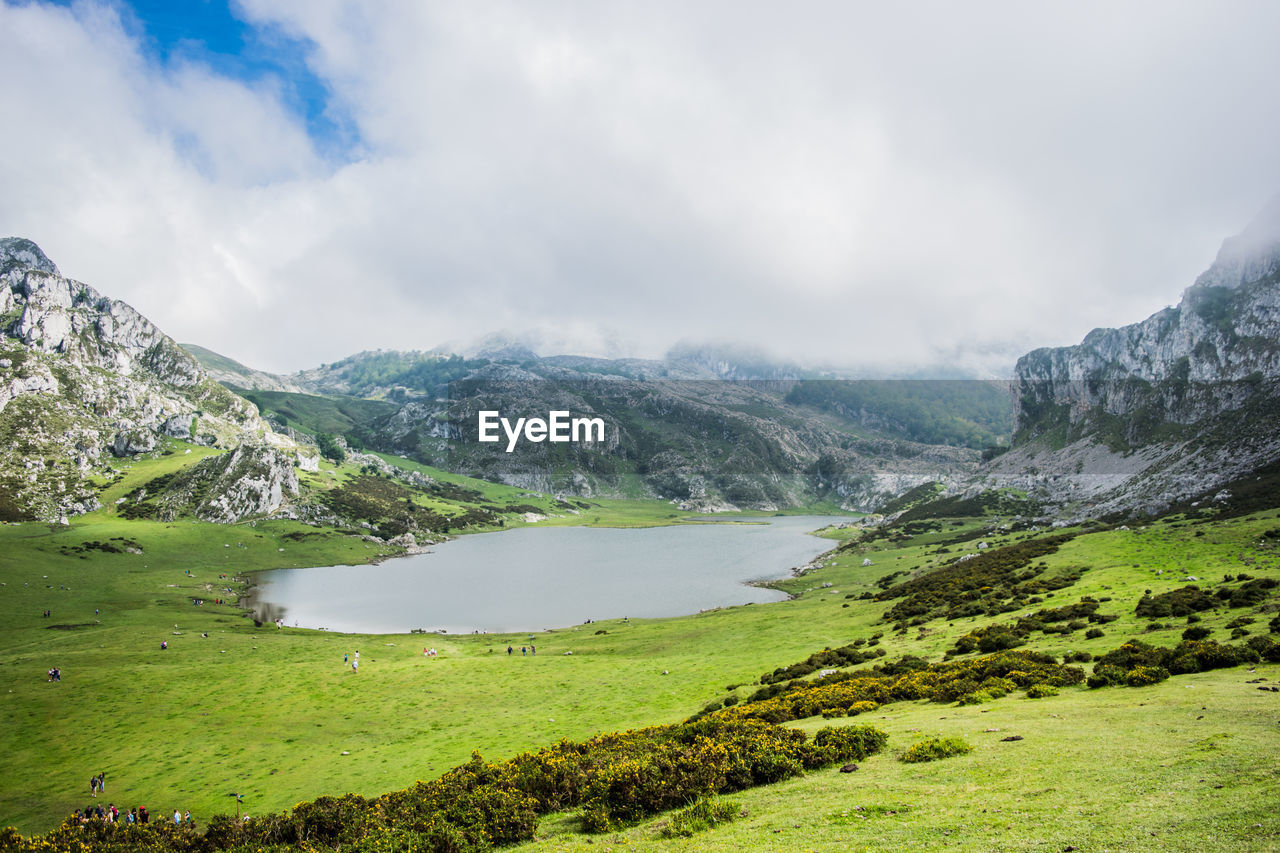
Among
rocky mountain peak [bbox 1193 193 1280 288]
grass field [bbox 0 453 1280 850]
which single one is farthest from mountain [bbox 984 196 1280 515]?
grass field [bbox 0 453 1280 850]

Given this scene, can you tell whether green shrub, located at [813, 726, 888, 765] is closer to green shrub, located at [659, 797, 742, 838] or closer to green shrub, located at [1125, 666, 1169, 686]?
green shrub, located at [659, 797, 742, 838]

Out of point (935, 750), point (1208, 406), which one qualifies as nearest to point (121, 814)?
point (935, 750)

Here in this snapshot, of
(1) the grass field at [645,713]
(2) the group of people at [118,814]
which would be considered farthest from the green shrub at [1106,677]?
(2) the group of people at [118,814]

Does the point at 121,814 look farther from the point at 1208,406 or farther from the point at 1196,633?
the point at 1208,406

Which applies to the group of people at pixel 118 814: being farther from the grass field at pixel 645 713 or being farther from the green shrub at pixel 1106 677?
the green shrub at pixel 1106 677

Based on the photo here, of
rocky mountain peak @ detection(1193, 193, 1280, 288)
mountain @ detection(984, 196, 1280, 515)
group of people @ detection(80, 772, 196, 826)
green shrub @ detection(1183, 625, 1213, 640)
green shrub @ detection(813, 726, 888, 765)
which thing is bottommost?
group of people @ detection(80, 772, 196, 826)
